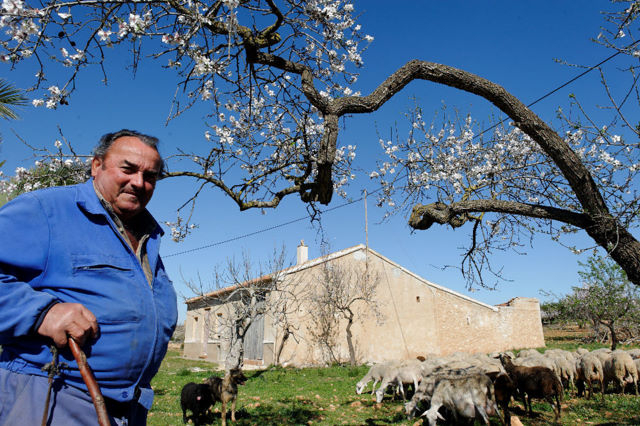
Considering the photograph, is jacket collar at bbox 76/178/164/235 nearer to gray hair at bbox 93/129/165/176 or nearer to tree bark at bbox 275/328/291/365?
gray hair at bbox 93/129/165/176

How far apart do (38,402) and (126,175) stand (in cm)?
105

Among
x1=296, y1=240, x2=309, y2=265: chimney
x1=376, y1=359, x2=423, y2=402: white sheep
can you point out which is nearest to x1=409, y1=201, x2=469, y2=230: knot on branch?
x1=376, y1=359, x2=423, y2=402: white sheep

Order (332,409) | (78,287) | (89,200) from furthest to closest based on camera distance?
(332,409) → (89,200) → (78,287)

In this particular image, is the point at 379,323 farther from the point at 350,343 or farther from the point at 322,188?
the point at 322,188

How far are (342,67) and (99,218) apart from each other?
15.2 ft

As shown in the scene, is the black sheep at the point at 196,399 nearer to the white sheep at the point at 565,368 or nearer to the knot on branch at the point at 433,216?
the knot on branch at the point at 433,216

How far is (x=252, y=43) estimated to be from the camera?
455 cm

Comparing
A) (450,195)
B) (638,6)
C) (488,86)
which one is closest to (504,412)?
(450,195)

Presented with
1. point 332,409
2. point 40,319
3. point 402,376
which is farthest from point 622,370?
point 40,319

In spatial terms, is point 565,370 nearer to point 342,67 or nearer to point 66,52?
point 342,67

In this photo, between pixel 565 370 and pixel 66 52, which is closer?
pixel 66 52

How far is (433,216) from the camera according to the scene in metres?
6.11

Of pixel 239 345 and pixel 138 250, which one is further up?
pixel 138 250

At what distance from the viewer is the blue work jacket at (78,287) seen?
1.54 m
